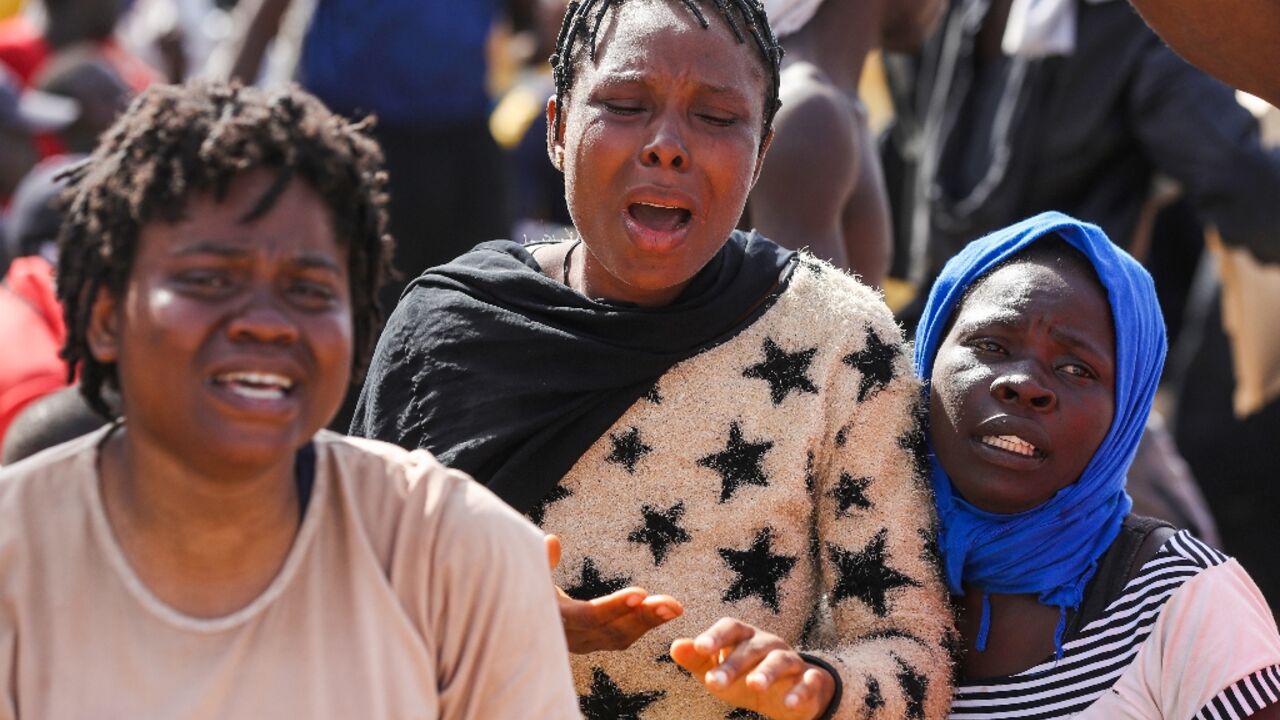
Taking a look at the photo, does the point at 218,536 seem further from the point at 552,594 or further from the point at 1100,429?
the point at 1100,429

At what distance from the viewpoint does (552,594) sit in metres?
2.34

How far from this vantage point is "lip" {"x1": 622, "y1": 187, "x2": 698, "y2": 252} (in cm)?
288

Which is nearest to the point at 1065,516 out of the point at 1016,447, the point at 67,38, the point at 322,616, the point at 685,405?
the point at 1016,447

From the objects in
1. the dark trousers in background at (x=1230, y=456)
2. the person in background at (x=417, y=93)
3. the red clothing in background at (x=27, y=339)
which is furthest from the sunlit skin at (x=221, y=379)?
the dark trousers in background at (x=1230, y=456)

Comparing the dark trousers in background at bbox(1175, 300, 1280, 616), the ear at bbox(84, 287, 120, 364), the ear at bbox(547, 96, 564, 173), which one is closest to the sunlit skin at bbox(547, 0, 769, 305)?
the ear at bbox(547, 96, 564, 173)

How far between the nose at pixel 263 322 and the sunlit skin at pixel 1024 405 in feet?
4.07

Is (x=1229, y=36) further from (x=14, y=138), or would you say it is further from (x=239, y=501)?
(x=14, y=138)

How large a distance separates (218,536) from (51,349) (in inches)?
89.8

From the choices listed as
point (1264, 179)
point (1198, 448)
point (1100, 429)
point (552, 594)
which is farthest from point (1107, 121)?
point (552, 594)

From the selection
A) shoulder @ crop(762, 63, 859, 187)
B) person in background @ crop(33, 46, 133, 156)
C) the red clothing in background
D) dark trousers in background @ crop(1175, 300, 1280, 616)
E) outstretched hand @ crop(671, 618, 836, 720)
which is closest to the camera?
outstretched hand @ crop(671, 618, 836, 720)

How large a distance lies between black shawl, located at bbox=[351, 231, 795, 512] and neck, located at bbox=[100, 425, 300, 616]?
2.27ft

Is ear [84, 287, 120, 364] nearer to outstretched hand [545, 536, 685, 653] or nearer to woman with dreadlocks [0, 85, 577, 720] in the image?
woman with dreadlocks [0, 85, 577, 720]

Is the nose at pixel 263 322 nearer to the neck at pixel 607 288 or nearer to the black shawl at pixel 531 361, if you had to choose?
the black shawl at pixel 531 361

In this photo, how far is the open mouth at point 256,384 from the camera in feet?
7.10
